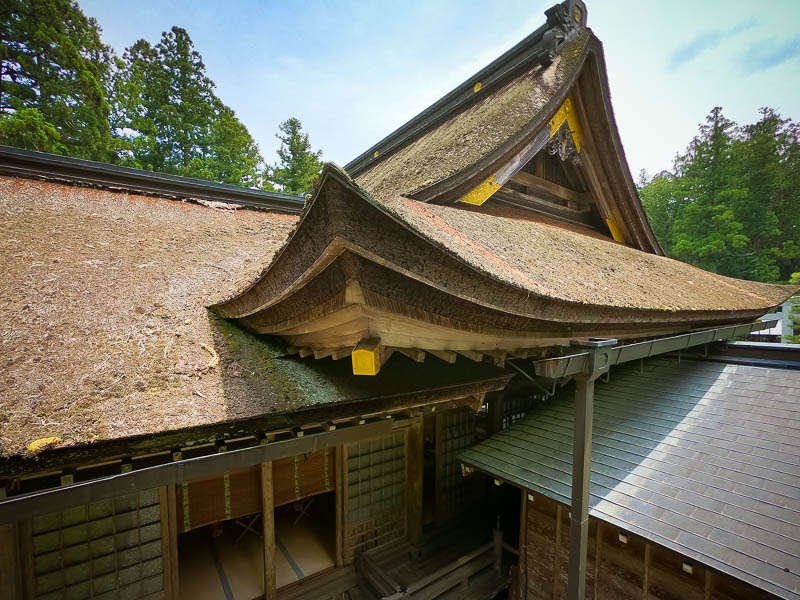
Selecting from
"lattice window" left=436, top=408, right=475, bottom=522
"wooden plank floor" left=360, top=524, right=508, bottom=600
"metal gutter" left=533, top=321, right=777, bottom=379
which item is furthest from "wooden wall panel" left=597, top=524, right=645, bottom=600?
"lattice window" left=436, top=408, right=475, bottom=522

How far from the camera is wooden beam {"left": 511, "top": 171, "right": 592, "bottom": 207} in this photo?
14.0 ft

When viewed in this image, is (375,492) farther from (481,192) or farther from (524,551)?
(481,192)

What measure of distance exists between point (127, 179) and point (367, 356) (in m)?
4.48

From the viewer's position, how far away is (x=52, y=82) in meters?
9.62

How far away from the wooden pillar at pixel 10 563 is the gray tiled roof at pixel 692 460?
12.9ft

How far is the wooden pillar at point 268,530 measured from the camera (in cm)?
346

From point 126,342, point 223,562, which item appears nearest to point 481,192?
point 126,342

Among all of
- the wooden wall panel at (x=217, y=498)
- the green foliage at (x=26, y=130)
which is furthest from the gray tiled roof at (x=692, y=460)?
the green foliage at (x=26, y=130)

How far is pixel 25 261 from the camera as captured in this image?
251cm

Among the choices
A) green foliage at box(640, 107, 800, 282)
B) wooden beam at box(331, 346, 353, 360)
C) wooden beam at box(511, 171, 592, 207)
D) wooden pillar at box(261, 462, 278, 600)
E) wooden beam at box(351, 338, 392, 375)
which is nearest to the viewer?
wooden beam at box(351, 338, 392, 375)

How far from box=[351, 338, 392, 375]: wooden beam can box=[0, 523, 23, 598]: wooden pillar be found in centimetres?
295

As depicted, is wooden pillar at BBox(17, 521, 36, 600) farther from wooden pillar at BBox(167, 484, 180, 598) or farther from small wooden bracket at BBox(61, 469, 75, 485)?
small wooden bracket at BBox(61, 469, 75, 485)

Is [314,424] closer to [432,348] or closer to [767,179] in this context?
[432,348]

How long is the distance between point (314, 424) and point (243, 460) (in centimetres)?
42
